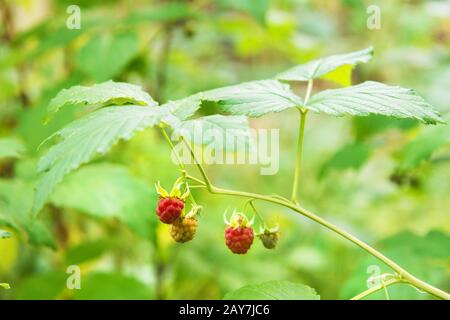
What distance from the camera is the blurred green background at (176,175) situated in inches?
37.8

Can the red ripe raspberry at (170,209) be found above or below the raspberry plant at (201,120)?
below

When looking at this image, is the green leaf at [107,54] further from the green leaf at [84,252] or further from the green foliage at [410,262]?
the green foliage at [410,262]

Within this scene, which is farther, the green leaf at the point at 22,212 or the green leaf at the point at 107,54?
the green leaf at the point at 107,54

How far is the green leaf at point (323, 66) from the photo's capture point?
2.62ft

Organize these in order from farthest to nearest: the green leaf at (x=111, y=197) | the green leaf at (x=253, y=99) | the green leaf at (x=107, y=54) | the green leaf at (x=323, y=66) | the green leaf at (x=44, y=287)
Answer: the green leaf at (x=107, y=54)
the green leaf at (x=44, y=287)
the green leaf at (x=111, y=197)
the green leaf at (x=323, y=66)
the green leaf at (x=253, y=99)

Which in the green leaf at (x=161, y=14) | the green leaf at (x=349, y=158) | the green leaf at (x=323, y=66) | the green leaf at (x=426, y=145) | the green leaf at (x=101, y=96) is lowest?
the green leaf at (x=101, y=96)

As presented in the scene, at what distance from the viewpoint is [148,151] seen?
1.54 metres

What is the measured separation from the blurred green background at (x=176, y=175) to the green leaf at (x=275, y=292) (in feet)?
0.28

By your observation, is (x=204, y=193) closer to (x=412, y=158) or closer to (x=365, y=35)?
(x=412, y=158)

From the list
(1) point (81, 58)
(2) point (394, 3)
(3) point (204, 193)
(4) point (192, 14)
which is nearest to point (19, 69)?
(1) point (81, 58)

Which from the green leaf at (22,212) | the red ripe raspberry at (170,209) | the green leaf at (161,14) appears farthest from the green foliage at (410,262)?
the green leaf at (161,14)

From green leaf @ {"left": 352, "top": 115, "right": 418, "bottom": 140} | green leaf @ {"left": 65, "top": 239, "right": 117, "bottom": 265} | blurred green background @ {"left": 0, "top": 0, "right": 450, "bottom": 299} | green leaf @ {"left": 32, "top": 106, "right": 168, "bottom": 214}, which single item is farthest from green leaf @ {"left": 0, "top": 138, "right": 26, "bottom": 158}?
green leaf @ {"left": 352, "top": 115, "right": 418, "bottom": 140}

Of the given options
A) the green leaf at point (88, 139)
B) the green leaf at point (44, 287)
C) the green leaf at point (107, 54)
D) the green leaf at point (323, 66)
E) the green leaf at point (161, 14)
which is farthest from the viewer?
the green leaf at point (161, 14)

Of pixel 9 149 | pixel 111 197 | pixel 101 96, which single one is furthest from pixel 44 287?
pixel 101 96
